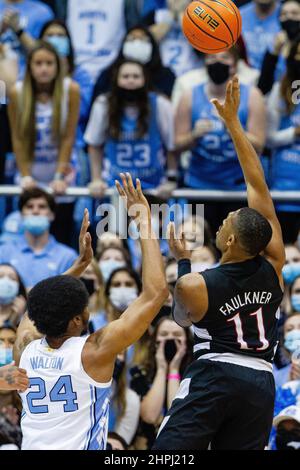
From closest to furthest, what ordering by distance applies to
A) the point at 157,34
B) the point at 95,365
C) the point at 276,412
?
the point at 95,365 < the point at 276,412 < the point at 157,34

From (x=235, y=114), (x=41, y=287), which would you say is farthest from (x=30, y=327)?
(x=235, y=114)

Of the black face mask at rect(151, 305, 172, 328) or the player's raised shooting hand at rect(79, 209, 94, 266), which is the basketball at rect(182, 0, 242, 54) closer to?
the player's raised shooting hand at rect(79, 209, 94, 266)

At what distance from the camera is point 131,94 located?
31.3ft

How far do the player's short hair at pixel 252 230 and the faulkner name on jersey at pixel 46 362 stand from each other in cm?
116

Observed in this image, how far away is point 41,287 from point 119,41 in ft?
18.1

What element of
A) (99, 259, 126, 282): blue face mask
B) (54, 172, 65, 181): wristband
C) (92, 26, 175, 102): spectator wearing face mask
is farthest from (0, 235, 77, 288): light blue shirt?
(92, 26, 175, 102): spectator wearing face mask

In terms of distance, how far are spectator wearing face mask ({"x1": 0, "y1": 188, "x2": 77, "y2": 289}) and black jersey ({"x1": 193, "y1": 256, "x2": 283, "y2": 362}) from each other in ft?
10.5

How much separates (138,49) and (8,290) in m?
2.82

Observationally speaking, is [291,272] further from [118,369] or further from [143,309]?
[143,309]

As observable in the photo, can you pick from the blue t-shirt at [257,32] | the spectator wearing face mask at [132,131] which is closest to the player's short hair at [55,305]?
the spectator wearing face mask at [132,131]

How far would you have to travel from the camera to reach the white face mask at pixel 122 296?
852cm

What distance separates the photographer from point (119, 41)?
35.2ft

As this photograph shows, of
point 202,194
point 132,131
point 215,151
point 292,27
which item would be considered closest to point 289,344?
point 202,194
